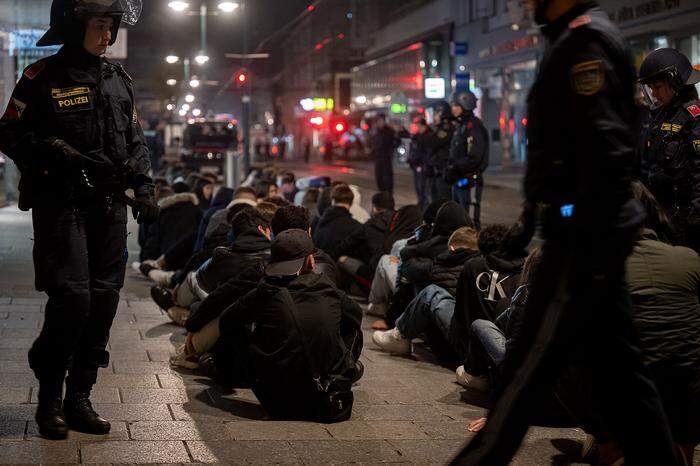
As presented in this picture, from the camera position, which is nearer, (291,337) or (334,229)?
(291,337)

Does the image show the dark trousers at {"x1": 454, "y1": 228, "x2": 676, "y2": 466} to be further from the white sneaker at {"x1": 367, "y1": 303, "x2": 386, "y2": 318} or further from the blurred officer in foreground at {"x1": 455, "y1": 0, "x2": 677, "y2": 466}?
the white sneaker at {"x1": 367, "y1": 303, "x2": 386, "y2": 318}

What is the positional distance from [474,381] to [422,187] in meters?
16.3

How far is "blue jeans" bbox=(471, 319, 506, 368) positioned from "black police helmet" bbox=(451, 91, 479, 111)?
1001cm

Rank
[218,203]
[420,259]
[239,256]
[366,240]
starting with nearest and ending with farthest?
1. [239,256]
2. [420,259]
3. [366,240]
4. [218,203]

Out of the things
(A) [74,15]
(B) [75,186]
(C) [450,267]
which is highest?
(A) [74,15]

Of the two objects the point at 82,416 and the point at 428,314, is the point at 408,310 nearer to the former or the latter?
the point at 428,314

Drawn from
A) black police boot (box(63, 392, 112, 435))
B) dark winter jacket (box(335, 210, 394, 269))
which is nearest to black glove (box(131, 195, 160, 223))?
black police boot (box(63, 392, 112, 435))

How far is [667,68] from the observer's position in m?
6.89

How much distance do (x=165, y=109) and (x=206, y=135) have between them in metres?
69.0

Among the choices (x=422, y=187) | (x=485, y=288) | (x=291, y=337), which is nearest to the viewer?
(x=291, y=337)

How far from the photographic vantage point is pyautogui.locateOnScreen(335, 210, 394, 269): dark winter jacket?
39.3ft

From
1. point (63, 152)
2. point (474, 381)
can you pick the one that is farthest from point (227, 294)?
point (63, 152)

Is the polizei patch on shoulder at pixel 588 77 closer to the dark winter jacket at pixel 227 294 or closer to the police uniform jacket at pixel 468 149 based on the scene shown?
the dark winter jacket at pixel 227 294

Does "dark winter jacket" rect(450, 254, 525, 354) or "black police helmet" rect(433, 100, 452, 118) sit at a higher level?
"black police helmet" rect(433, 100, 452, 118)
